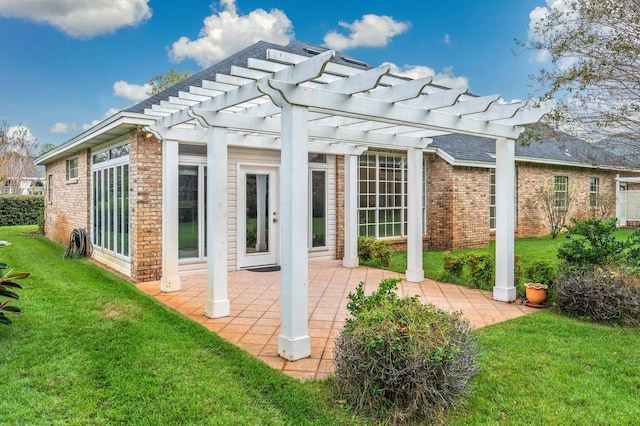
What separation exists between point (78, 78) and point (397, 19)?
15.7 meters

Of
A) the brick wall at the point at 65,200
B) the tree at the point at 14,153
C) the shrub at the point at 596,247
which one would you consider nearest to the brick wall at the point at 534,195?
the shrub at the point at 596,247

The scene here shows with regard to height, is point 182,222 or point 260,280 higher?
point 182,222

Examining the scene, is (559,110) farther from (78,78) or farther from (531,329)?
(78,78)

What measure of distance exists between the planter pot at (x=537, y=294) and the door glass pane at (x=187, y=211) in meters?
5.78

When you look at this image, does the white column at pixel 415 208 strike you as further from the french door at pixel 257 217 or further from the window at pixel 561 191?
the window at pixel 561 191

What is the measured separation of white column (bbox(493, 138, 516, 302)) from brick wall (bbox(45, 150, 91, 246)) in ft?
30.2

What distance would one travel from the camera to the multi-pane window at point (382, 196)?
10.7 metres

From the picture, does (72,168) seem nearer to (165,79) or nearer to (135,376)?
(135,376)

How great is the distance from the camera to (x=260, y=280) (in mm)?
7336

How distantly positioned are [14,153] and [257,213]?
24879 mm

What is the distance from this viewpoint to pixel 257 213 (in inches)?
339

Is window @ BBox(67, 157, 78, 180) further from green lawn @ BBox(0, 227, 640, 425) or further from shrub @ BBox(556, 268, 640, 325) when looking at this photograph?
shrub @ BBox(556, 268, 640, 325)

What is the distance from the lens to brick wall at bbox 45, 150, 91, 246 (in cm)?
1036

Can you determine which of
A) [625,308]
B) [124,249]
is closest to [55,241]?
[124,249]
